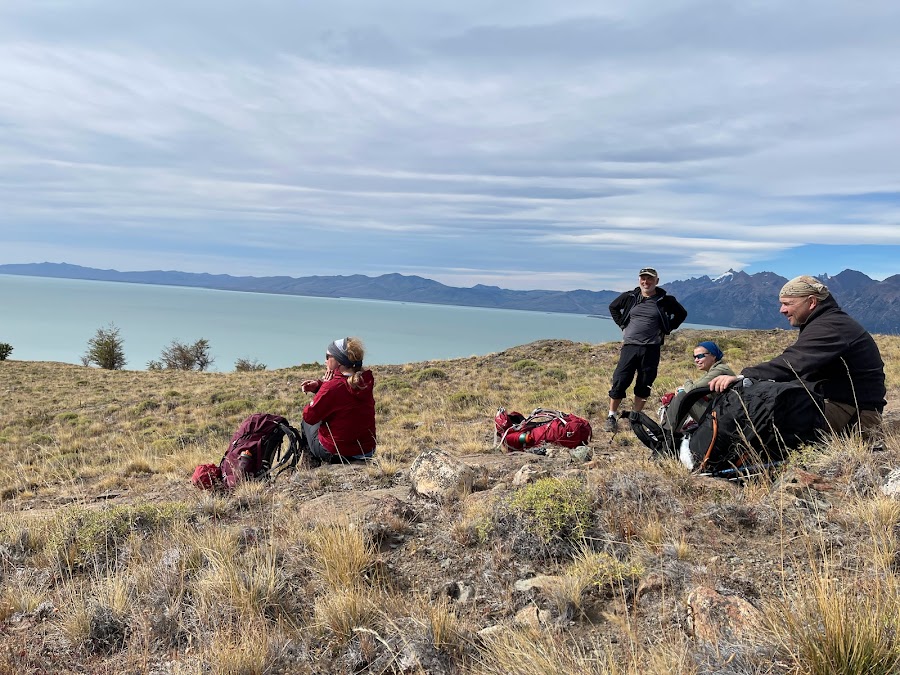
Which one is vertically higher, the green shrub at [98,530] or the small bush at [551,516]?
the small bush at [551,516]

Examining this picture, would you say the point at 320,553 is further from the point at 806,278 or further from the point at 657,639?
the point at 806,278

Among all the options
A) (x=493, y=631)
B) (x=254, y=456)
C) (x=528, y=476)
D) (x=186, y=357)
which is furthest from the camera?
(x=186, y=357)

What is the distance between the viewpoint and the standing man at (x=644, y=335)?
291 inches

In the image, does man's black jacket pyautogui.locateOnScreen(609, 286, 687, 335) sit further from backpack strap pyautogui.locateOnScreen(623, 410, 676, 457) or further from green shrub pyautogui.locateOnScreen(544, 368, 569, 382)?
green shrub pyautogui.locateOnScreen(544, 368, 569, 382)

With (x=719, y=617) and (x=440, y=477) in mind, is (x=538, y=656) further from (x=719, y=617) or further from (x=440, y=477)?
(x=440, y=477)

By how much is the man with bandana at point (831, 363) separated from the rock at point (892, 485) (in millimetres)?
951

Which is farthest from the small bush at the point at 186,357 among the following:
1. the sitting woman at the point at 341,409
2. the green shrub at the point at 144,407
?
the sitting woman at the point at 341,409

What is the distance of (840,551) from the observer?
263 centimetres

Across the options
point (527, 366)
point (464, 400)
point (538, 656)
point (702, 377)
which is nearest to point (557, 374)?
point (527, 366)

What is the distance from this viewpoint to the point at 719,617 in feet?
6.98

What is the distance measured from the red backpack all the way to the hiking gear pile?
8.33 feet

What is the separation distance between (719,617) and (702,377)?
3.82 metres

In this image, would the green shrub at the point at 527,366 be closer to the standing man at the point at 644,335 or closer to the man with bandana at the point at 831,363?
the standing man at the point at 644,335

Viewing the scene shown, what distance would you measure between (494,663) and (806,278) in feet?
13.9
